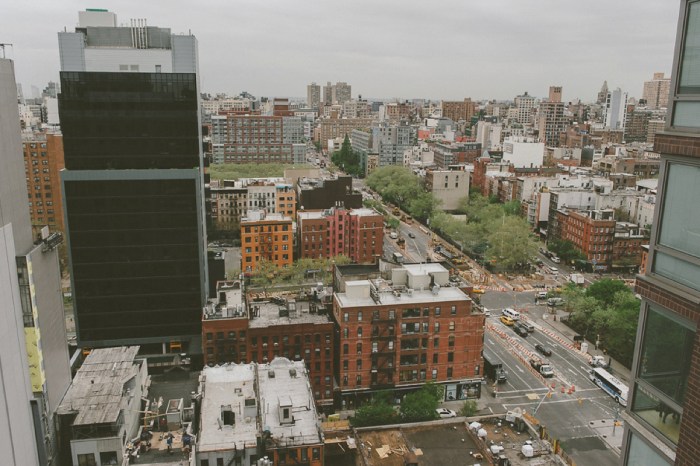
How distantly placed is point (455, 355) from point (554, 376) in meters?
17.1

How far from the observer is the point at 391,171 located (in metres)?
196

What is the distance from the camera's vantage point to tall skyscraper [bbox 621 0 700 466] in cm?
892

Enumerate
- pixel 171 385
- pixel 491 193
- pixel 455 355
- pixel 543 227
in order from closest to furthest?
1. pixel 171 385
2. pixel 455 355
3. pixel 543 227
4. pixel 491 193

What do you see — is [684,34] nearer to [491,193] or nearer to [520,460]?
[520,460]

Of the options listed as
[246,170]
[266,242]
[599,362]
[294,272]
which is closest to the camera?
[599,362]

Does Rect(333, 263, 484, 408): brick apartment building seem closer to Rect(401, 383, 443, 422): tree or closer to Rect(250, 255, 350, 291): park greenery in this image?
Rect(401, 383, 443, 422): tree

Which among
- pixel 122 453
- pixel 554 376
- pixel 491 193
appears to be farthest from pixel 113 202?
pixel 491 193

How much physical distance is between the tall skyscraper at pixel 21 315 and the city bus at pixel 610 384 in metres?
61.6

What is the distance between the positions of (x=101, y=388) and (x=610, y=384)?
59.0m

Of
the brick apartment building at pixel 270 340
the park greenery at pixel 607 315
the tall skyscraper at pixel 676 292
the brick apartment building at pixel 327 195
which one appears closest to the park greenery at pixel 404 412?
the brick apartment building at pixel 270 340

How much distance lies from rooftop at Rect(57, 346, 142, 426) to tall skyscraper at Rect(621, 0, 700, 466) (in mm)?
42340

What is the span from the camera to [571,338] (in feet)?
288

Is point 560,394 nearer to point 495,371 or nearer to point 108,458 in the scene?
point 495,371

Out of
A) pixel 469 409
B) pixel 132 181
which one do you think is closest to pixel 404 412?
pixel 469 409
